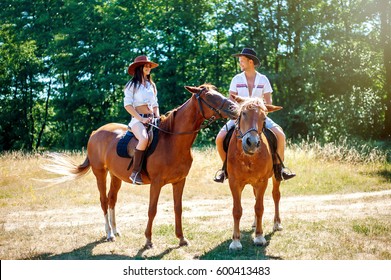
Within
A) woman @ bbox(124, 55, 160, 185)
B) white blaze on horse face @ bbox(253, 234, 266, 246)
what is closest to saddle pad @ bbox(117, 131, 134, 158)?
woman @ bbox(124, 55, 160, 185)

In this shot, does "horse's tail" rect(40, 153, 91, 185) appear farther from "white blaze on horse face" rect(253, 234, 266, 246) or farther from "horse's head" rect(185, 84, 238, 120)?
"white blaze on horse face" rect(253, 234, 266, 246)

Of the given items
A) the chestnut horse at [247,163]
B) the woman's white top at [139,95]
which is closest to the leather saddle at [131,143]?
the woman's white top at [139,95]

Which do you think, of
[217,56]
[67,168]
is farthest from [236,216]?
[217,56]

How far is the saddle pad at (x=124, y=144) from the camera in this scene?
22.8 feet

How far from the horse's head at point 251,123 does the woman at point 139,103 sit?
1641mm

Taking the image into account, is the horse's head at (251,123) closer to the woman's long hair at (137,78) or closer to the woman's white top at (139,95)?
the woman's white top at (139,95)

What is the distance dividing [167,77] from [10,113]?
13.7 meters

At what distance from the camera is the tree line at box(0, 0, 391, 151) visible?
24625mm

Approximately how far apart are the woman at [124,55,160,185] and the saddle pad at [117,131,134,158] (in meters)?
0.22

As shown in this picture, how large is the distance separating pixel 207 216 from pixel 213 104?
3.58m

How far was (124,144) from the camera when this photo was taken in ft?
23.0

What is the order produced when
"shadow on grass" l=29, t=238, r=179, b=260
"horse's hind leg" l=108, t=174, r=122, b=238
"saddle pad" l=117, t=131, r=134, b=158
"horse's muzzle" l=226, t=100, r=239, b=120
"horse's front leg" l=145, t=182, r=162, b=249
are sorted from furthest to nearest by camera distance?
"horse's hind leg" l=108, t=174, r=122, b=238 < "saddle pad" l=117, t=131, r=134, b=158 < "horse's front leg" l=145, t=182, r=162, b=249 < "shadow on grass" l=29, t=238, r=179, b=260 < "horse's muzzle" l=226, t=100, r=239, b=120
